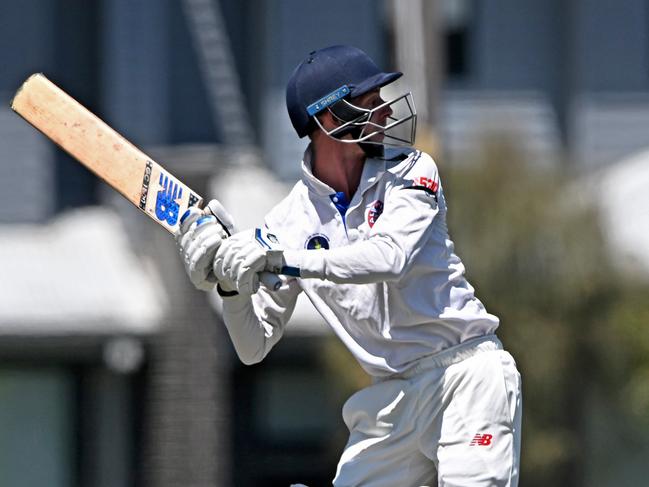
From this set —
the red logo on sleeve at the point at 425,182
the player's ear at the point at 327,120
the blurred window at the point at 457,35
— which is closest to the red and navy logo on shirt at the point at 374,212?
the red logo on sleeve at the point at 425,182

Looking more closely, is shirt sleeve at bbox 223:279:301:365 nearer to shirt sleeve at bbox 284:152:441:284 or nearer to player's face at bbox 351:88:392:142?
shirt sleeve at bbox 284:152:441:284

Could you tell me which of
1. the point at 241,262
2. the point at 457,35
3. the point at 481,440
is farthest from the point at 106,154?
the point at 457,35

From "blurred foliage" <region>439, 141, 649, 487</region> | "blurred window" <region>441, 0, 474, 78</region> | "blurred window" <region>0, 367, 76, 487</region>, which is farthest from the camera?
"blurred window" <region>441, 0, 474, 78</region>

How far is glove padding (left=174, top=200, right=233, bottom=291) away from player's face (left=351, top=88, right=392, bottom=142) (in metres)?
0.46

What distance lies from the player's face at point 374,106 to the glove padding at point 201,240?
18.2 inches

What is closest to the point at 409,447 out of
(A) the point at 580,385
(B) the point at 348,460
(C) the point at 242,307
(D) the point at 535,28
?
(B) the point at 348,460

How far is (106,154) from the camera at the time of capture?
15.8 ft

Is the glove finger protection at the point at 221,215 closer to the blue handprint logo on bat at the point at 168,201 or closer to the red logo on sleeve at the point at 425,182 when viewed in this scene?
the blue handprint logo on bat at the point at 168,201

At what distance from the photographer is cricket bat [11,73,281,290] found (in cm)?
477

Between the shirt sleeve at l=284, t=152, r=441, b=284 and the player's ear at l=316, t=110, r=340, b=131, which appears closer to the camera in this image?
the shirt sleeve at l=284, t=152, r=441, b=284

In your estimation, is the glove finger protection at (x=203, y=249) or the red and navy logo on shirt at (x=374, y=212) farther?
the red and navy logo on shirt at (x=374, y=212)

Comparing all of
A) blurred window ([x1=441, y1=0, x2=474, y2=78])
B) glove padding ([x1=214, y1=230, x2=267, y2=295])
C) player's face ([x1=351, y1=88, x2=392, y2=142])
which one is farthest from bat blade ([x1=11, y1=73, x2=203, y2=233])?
blurred window ([x1=441, y1=0, x2=474, y2=78])

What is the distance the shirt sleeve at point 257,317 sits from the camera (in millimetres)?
4820

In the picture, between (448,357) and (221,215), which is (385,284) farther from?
(221,215)
